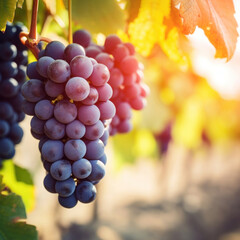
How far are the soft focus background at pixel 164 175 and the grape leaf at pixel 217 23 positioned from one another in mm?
51

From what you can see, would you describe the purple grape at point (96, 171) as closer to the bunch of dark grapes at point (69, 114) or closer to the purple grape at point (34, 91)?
the bunch of dark grapes at point (69, 114)

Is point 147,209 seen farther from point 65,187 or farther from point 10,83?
point 65,187

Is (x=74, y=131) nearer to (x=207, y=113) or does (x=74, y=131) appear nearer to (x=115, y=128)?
(x=115, y=128)

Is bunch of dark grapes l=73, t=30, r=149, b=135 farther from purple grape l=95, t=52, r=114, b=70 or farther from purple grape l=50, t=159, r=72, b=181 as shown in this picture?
purple grape l=50, t=159, r=72, b=181

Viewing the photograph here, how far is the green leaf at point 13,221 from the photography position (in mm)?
795

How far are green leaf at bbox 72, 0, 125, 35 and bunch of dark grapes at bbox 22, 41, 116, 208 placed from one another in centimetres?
47

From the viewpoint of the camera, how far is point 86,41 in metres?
0.94

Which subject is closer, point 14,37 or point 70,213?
point 14,37

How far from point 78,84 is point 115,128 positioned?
377mm

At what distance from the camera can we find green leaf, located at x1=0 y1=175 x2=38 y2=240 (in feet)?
2.61

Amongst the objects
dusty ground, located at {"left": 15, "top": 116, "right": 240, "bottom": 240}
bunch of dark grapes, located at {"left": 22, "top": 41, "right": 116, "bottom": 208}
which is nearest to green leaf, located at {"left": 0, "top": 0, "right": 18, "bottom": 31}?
bunch of dark grapes, located at {"left": 22, "top": 41, "right": 116, "bottom": 208}

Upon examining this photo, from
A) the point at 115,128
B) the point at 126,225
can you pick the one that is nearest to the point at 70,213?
the point at 126,225

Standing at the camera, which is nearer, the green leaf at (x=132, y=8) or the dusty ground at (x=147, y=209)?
the green leaf at (x=132, y=8)

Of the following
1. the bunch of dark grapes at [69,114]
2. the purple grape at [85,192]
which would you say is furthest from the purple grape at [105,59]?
the purple grape at [85,192]
